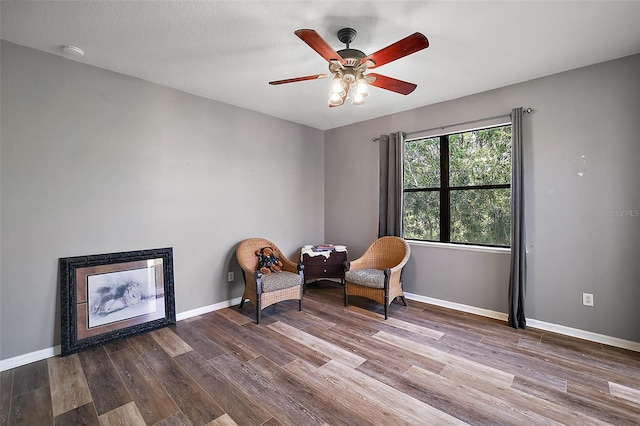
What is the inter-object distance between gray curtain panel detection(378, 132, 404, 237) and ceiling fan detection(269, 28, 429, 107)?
1.68 m

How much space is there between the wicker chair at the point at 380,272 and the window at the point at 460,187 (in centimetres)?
43

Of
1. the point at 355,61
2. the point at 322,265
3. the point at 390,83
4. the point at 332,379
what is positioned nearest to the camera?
the point at 355,61

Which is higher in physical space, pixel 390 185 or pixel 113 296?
pixel 390 185

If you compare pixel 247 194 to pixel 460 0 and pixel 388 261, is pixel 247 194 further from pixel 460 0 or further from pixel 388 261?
pixel 460 0

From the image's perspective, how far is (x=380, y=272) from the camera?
3.69 m

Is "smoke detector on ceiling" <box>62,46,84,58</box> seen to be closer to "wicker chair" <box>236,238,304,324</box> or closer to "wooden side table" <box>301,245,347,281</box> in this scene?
"wicker chair" <box>236,238,304,324</box>

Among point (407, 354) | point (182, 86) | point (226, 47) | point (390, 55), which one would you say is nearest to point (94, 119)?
point (182, 86)

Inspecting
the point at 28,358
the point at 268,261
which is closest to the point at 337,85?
the point at 268,261

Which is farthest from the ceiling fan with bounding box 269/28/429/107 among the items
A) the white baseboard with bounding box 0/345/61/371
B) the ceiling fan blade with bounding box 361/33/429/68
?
the white baseboard with bounding box 0/345/61/371

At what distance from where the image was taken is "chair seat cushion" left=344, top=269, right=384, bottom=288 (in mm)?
3432

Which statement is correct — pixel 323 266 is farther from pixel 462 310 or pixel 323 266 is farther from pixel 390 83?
pixel 390 83

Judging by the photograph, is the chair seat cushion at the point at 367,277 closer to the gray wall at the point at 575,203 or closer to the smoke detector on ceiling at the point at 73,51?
the gray wall at the point at 575,203

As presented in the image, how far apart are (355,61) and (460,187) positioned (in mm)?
2370

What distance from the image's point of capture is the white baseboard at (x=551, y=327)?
8.79 ft
